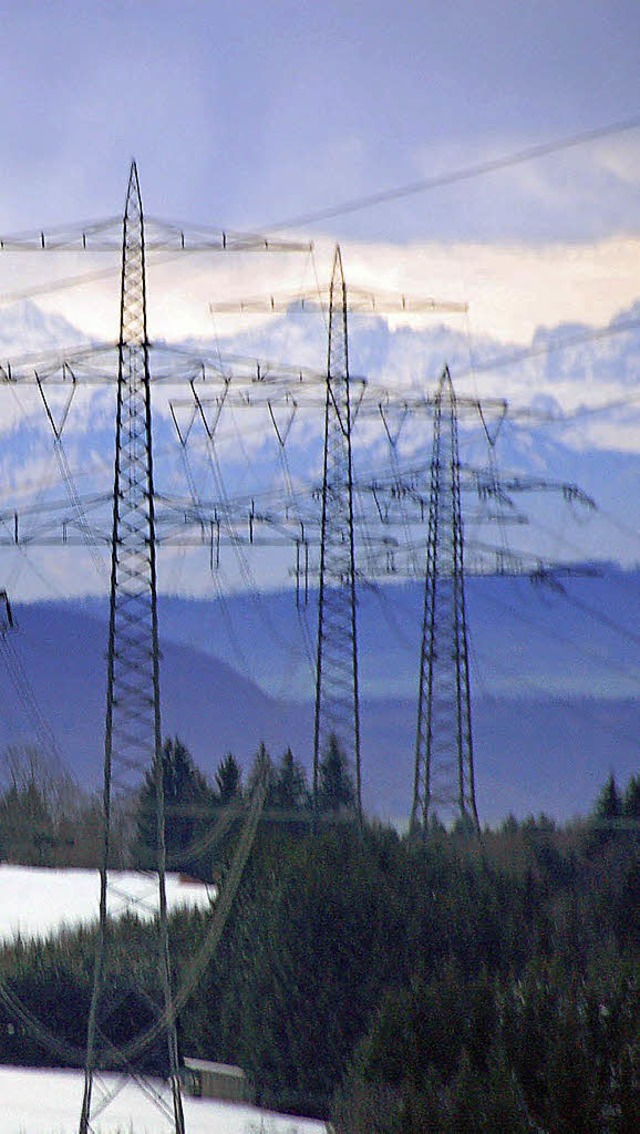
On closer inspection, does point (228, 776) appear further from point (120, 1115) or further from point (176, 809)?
point (120, 1115)

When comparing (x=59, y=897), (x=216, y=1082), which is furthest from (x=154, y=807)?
(x=216, y=1082)

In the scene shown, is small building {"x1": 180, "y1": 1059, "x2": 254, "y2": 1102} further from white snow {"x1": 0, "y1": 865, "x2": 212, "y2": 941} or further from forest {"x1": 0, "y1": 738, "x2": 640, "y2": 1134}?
white snow {"x1": 0, "y1": 865, "x2": 212, "y2": 941}

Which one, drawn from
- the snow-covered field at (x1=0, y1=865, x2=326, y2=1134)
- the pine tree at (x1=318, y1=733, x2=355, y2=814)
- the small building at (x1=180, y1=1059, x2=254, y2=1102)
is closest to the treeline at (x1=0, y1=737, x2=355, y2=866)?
the pine tree at (x1=318, y1=733, x2=355, y2=814)

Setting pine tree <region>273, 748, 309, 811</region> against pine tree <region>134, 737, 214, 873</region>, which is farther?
pine tree <region>134, 737, 214, 873</region>

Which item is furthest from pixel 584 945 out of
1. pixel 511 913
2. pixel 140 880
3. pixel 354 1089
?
pixel 140 880

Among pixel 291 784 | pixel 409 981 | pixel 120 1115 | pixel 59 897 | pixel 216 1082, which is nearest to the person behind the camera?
pixel 120 1115

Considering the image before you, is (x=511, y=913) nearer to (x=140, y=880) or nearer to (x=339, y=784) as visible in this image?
(x=140, y=880)

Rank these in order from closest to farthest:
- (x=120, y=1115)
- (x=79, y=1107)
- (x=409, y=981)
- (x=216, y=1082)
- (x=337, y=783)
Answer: (x=120, y=1115), (x=79, y=1107), (x=409, y=981), (x=216, y=1082), (x=337, y=783)
